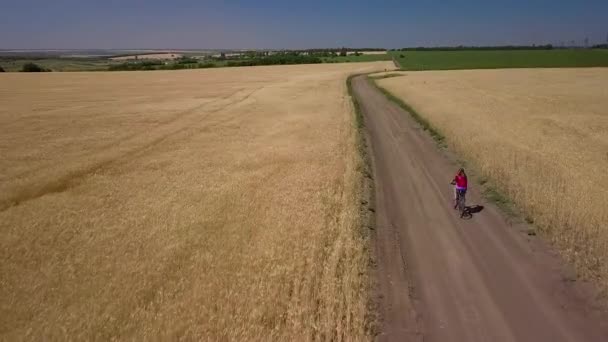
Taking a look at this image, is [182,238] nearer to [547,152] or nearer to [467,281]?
[467,281]


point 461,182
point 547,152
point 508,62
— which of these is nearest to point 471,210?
point 461,182

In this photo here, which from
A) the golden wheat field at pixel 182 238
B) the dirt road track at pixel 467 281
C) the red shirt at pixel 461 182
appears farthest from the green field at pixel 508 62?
the dirt road track at pixel 467 281

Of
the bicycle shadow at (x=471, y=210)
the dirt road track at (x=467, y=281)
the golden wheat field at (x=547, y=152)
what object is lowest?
the dirt road track at (x=467, y=281)

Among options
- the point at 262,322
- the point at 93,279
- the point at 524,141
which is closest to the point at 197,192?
the point at 93,279

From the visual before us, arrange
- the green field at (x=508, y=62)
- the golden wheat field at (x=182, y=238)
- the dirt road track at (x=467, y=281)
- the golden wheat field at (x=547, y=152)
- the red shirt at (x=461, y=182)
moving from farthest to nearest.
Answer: the green field at (x=508, y=62) < the red shirt at (x=461, y=182) < the golden wheat field at (x=547, y=152) < the golden wheat field at (x=182, y=238) < the dirt road track at (x=467, y=281)

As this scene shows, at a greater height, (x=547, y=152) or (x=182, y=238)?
(x=547, y=152)

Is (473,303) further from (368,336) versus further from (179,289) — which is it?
(179,289)

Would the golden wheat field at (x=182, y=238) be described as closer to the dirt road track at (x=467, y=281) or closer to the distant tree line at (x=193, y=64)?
the dirt road track at (x=467, y=281)
